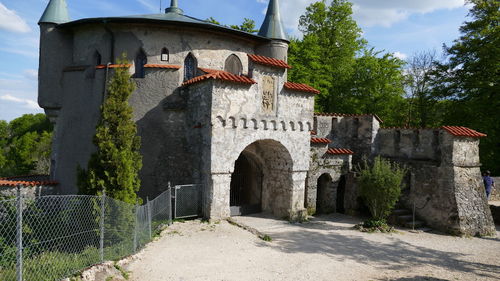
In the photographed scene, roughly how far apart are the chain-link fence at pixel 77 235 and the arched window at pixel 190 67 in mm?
5521

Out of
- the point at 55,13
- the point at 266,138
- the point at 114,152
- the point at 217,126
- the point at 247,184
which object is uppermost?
the point at 55,13

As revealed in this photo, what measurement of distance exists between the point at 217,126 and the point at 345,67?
56.5ft

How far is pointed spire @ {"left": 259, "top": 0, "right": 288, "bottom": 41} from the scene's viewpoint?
1733 centimetres

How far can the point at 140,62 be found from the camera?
14227 millimetres

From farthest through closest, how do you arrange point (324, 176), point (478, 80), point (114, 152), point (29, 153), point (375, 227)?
1. point (29, 153)
2. point (478, 80)
3. point (324, 176)
4. point (375, 227)
5. point (114, 152)

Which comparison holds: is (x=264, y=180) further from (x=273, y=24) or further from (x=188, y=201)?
(x=273, y=24)

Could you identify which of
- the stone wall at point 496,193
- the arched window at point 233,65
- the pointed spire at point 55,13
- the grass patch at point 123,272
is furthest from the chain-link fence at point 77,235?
the stone wall at point 496,193

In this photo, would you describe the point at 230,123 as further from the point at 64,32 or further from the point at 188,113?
the point at 64,32

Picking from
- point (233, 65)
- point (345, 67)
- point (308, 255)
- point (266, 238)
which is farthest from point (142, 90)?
point (345, 67)

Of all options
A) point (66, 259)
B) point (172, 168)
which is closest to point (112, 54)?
point (172, 168)

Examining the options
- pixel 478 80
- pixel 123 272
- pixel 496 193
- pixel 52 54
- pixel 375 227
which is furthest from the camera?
pixel 478 80

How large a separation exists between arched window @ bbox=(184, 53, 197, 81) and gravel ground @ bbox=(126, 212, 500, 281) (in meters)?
6.45

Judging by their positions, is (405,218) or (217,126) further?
(405,218)

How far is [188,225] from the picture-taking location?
11352mm
